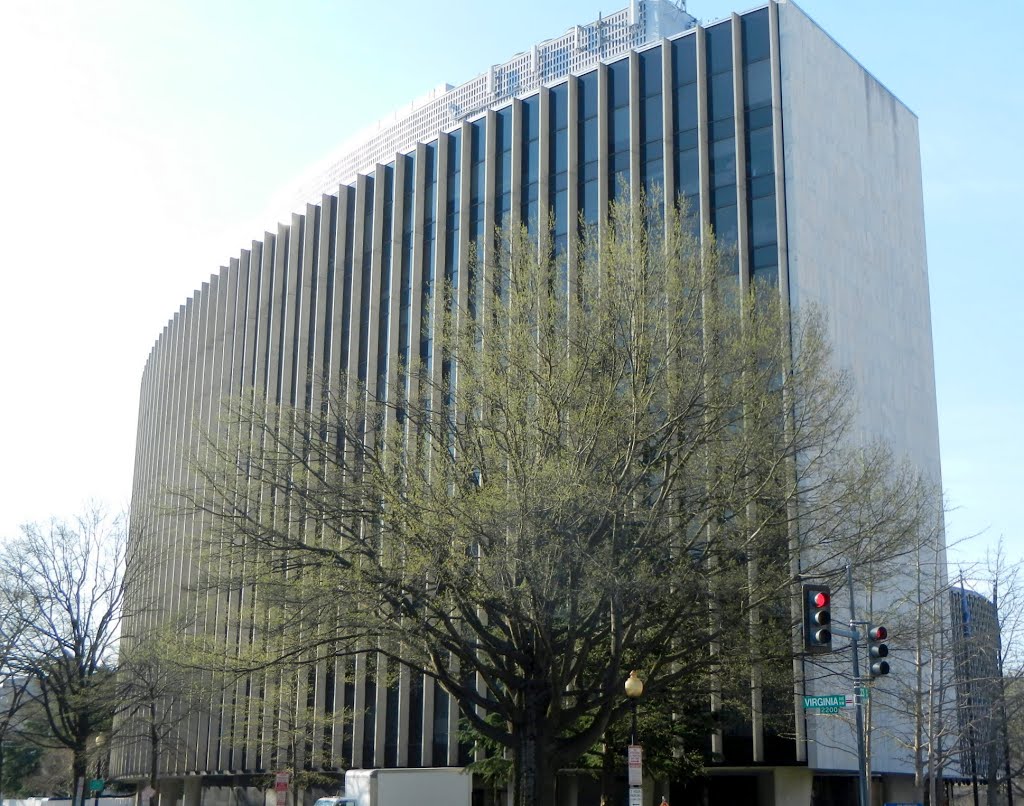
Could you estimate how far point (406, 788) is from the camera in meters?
34.9

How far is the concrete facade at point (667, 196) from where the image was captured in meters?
43.1

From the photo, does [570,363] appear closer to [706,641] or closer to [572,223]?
[706,641]

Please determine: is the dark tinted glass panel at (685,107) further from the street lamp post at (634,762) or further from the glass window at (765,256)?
the street lamp post at (634,762)

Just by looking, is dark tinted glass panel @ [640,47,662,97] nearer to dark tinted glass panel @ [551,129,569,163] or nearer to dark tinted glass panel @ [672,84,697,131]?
dark tinted glass panel @ [672,84,697,131]

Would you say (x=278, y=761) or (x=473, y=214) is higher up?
(x=473, y=214)

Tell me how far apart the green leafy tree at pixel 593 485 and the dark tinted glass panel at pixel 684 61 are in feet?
71.6

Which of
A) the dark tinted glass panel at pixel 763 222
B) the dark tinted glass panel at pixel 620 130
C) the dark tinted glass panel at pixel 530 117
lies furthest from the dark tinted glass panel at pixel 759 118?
the dark tinted glass panel at pixel 530 117

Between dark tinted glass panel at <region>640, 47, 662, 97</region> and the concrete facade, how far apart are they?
0.19ft

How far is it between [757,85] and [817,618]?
29.0 meters

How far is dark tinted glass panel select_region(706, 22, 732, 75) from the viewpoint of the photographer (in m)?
44.8

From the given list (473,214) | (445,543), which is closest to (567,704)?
(445,543)

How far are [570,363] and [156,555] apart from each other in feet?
110

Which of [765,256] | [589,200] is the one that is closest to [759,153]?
[765,256]

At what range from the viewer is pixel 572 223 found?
46.2 meters
